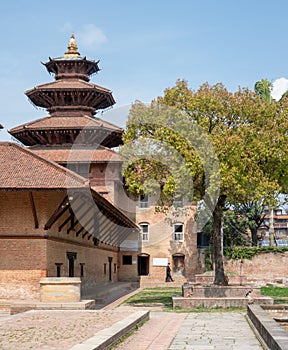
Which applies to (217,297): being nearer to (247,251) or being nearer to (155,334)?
(155,334)

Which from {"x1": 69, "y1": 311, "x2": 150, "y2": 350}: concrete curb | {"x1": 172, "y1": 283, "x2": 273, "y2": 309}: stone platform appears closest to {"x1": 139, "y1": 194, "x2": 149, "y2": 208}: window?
{"x1": 172, "y1": 283, "x2": 273, "y2": 309}: stone platform

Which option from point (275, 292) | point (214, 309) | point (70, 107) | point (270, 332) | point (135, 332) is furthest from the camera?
point (70, 107)

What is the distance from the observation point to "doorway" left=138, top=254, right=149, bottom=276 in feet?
151

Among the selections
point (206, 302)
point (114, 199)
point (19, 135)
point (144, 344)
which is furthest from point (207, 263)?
point (144, 344)

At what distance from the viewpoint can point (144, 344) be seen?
464 inches

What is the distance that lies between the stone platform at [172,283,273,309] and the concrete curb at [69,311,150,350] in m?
6.23

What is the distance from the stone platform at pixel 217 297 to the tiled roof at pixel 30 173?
19.5ft

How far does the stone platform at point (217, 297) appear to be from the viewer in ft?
69.8

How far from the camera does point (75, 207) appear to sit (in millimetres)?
24703

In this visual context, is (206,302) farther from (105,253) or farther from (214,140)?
(105,253)

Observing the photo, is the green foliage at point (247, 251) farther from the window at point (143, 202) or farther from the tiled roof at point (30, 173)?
the tiled roof at point (30, 173)

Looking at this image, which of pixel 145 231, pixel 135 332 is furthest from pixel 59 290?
pixel 145 231

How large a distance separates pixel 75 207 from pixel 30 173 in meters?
4.37

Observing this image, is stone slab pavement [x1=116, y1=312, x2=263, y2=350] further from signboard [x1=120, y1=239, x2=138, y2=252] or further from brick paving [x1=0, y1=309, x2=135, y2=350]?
signboard [x1=120, y1=239, x2=138, y2=252]
